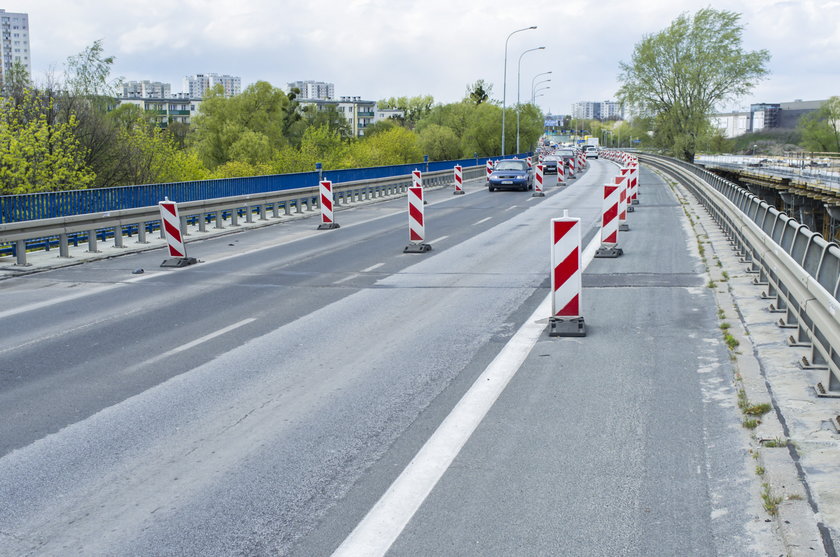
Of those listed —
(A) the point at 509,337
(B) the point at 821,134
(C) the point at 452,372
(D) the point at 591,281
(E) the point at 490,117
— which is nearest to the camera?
(C) the point at 452,372

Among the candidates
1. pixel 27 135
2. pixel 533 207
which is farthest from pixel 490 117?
pixel 27 135

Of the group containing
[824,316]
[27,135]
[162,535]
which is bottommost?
[162,535]

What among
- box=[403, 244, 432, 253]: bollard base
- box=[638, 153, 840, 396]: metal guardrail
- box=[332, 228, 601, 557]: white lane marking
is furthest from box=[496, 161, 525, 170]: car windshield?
box=[332, 228, 601, 557]: white lane marking

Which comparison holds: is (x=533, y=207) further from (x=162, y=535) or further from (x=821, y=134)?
(x=821, y=134)

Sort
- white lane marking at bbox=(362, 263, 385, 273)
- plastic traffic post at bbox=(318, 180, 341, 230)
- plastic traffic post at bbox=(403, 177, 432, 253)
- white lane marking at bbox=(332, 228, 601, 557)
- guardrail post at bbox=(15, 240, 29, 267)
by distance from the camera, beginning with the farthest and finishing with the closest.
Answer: plastic traffic post at bbox=(318, 180, 341, 230), plastic traffic post at bbox=(403, 177, 432, 253), guardrail post at bbox=(15, 240, 29, 267), white lane marking at bbox=(362, 263, 385, 273), white lane marking at bbox=(332, 228, 601, 557)

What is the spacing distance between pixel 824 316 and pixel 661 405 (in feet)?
4.71

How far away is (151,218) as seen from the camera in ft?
61.5

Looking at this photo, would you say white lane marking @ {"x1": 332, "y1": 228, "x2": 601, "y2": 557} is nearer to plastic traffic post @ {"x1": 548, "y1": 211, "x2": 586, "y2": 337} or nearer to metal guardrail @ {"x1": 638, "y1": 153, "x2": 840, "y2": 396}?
plastic traffic post @ {"x1": 548, "y1": 211, "x2": 586, "y2": 337}

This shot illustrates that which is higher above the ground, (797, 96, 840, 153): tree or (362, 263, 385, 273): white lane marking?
(797, 96, 840, 153): tree

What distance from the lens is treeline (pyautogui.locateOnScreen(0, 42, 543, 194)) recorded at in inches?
901

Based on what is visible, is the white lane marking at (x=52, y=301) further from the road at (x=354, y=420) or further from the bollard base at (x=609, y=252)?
the bollard base at (x=609, y=252)

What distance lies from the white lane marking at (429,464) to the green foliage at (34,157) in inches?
677

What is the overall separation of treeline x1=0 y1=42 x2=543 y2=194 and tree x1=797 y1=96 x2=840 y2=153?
38.6 metres

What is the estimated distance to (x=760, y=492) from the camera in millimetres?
4953
